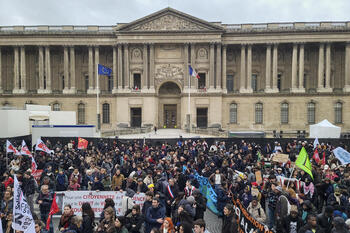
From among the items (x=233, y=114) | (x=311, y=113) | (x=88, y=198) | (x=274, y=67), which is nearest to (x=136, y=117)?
(x=233, y=114)

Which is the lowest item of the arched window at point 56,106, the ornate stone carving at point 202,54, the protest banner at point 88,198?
the protest banner at point 88,198

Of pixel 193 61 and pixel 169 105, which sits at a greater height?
pixel 193 61

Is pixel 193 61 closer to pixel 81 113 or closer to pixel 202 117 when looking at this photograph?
pixel 202 117

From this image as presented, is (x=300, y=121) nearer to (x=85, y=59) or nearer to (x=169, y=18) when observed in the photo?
(x=169, y=18)

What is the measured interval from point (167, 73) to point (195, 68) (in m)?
5.03

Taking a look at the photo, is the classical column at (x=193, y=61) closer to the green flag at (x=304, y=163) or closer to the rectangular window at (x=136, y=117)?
the rectangular window at (x=136, y=117)

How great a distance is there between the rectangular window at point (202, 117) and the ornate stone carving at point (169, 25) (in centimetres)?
1425

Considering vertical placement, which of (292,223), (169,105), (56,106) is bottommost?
(292,223)

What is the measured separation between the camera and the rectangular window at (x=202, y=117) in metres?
49.9

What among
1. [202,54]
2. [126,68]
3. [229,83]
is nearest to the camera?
[126,68]

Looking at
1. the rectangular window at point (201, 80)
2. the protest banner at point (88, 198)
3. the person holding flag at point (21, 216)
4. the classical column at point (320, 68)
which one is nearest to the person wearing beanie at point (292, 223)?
the protest banner at point (88, 198)

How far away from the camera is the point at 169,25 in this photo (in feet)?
156

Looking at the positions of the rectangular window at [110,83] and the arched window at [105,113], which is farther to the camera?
the rectangular window at [110,83]

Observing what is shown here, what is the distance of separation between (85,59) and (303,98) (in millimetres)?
40701
